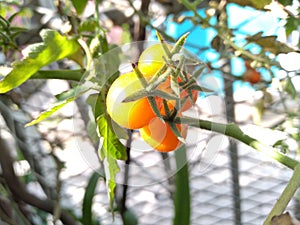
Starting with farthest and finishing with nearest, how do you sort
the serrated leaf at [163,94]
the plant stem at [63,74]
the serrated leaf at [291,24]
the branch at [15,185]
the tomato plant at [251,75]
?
1. the tomato plant at [251,75]
2. the branch at [15,185]
3. the serrated leaf at [291,24]
4. the plant stem at [63,74]
5. the serrated leaf at [163,94]

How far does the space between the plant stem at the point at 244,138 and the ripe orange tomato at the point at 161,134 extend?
2cm

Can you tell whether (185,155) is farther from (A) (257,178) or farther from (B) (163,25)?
(A) (257,178)

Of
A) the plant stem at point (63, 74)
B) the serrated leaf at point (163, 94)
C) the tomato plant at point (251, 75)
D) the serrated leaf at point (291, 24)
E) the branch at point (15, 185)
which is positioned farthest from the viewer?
the tomato plant at point (251, 75)

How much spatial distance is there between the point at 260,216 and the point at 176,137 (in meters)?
1.13

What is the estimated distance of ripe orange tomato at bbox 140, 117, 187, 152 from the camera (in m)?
0.40

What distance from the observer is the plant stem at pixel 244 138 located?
0.43 m

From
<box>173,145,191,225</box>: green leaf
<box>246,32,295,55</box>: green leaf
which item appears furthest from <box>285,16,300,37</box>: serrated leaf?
<box>173,145,191,225</box>: green leaf

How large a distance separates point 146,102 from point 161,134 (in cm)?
4

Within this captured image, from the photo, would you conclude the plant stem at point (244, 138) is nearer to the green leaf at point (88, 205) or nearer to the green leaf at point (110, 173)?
the green leaf at point (110, 173)

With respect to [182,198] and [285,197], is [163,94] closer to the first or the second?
[285,197]

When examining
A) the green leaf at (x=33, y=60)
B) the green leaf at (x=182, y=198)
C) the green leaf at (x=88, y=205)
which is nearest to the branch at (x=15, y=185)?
the green leaf at (x=88, y=205)

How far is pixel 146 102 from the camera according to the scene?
1.25 feet

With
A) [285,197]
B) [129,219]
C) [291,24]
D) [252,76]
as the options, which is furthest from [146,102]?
[252,76]

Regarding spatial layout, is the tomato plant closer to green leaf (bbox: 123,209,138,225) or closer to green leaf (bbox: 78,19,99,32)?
green leaf (bbox: 123,209,138,225)
